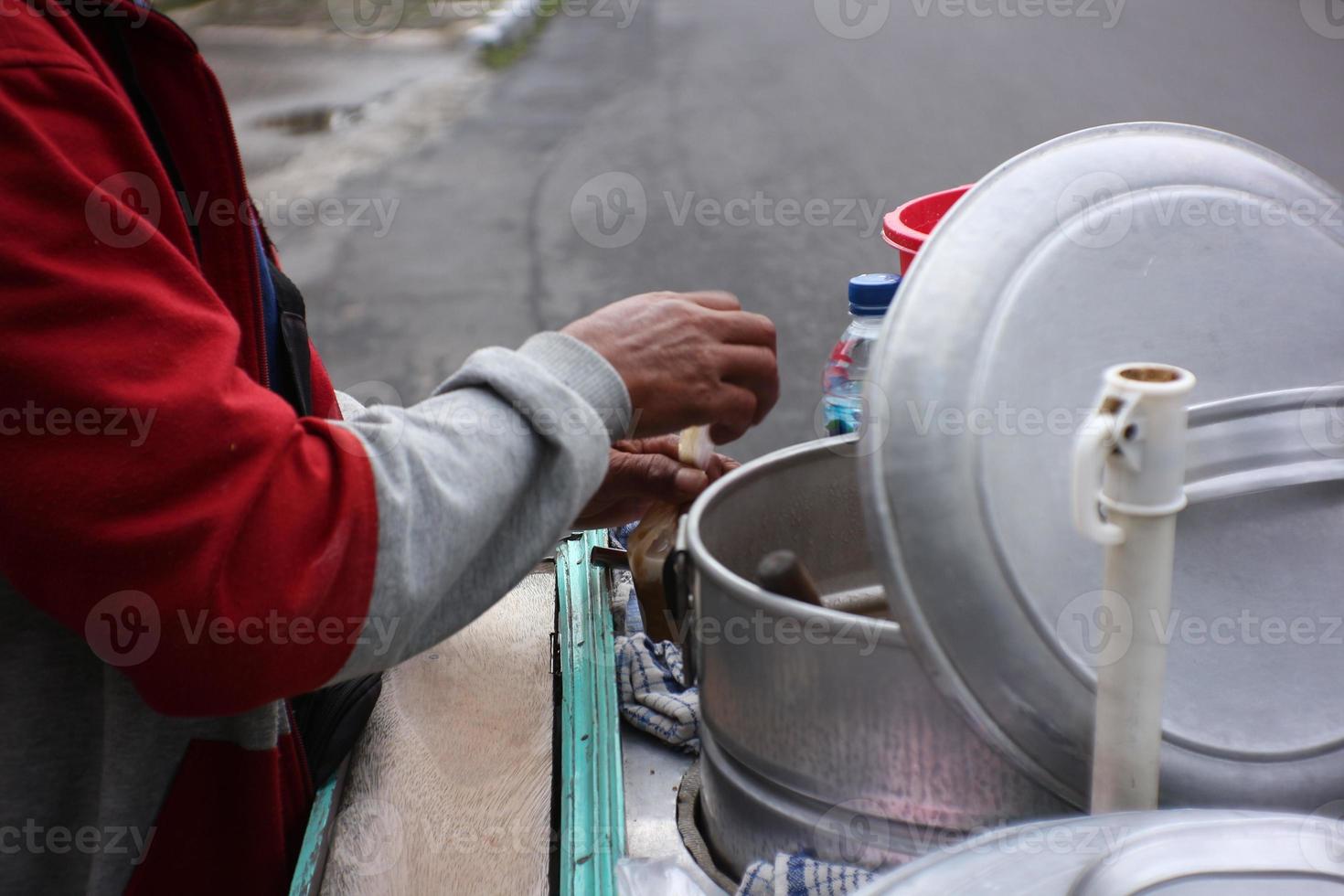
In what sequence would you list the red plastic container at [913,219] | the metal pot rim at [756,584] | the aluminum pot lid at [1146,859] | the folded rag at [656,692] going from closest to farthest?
the aluminum pot lid at [1146,859] < the metal pot rim at [756,584] < the folded rag at [656,692] < the red plastic container at [913,219]

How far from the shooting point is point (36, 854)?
1271mm

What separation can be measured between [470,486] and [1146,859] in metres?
0.60

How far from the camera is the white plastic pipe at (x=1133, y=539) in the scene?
784mm

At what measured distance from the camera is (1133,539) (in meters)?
0.81

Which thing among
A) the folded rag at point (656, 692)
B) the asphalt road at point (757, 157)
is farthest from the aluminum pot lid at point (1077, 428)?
the asphalt road at point (757, 157)

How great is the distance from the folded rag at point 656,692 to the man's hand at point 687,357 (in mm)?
337

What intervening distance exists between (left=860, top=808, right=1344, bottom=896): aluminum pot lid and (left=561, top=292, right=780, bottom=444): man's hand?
56 cm

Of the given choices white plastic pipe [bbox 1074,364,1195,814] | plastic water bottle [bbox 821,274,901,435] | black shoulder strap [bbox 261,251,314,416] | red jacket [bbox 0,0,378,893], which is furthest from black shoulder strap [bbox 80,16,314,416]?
white plastic pipe [bbox 1074,364,1195,814]

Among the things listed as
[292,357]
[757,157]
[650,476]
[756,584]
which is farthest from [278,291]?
[757,157]

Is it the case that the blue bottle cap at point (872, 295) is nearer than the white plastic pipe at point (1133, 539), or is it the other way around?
the white plastic pipe at point (1133, 539)

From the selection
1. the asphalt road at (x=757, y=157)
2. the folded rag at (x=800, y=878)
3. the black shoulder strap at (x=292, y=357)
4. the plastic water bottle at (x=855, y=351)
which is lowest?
the asphalt road at (x=757, y=157)

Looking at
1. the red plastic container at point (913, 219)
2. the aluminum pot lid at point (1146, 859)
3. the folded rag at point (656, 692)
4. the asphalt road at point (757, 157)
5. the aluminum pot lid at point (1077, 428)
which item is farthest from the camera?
the asphalt road at point (757, 157)

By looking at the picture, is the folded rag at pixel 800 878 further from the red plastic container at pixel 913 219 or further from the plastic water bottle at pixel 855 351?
the red plastic container at pixel 913 219

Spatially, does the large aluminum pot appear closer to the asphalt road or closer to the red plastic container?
the red plastic container
